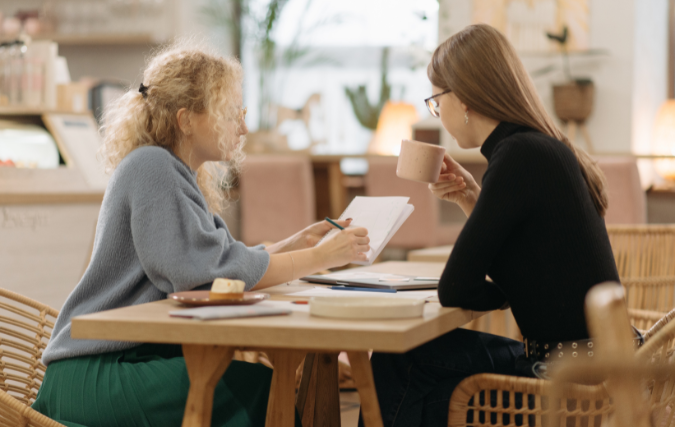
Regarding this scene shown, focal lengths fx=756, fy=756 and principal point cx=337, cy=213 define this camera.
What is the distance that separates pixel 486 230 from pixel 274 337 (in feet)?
1.36

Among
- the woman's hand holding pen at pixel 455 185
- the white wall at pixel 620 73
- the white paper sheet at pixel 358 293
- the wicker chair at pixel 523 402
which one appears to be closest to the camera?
the wicker chair at pixel 523 402

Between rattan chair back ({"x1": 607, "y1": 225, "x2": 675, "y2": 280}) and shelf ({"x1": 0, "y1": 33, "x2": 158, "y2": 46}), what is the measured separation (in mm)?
3268

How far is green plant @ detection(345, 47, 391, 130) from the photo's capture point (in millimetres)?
5527

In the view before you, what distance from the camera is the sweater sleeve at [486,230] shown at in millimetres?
1227

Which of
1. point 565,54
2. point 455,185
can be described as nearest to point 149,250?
point 455,185

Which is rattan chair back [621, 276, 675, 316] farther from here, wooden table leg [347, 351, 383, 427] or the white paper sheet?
wooden table leg [347, 351, 383, 427]

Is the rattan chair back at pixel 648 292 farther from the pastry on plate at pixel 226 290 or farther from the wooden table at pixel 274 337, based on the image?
the pastry on plate at pixel 226 290

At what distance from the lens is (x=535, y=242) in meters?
1.28

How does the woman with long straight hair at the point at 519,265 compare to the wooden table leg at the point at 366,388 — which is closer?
the wooden table leg at the point at 366,388

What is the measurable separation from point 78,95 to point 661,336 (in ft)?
9.65

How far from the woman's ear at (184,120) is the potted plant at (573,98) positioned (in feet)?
13.8

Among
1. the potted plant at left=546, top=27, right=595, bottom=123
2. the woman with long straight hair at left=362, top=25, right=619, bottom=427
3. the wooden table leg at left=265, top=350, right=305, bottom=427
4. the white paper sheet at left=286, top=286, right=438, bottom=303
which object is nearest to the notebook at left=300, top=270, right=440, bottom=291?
the white paper sheet at left=286, top=286, right=438, bottom=303

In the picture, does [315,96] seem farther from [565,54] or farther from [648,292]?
[648,292]

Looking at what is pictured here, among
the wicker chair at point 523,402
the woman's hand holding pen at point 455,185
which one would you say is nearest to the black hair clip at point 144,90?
the woman's hand holding pen at point 455,185
